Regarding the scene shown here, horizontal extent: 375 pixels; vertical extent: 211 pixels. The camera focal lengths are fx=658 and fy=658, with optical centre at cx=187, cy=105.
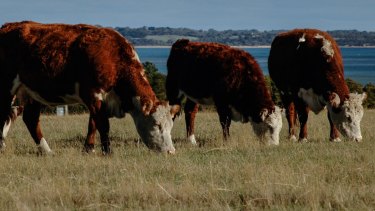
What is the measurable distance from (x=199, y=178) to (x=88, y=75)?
3.70m

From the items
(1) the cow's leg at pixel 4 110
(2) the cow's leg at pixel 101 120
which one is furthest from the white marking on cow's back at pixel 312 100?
(1) the cow's leg at pixel 4 110

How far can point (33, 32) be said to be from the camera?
12.6 meters

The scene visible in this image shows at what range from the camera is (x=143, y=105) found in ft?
38.3

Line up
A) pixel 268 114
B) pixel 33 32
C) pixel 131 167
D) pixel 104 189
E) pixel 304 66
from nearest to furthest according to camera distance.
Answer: pixel 104 189, pixel 131 167, pixel 33 32, pixel 268 114, pixel 304 66

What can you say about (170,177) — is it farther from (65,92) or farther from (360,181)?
(65,92)

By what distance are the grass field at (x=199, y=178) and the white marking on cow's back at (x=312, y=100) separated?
5.96ft

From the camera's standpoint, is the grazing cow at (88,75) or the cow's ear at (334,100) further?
the cow's ear at (334,100)

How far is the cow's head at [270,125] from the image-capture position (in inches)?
543

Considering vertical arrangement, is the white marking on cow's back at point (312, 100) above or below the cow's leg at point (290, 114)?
above

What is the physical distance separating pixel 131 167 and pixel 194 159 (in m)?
1.39

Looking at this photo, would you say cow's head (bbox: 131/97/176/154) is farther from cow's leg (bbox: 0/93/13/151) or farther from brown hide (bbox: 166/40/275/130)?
brown hide (bbox: 166/40/275/130)

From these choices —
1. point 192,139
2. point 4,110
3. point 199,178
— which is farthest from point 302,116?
point 199,178

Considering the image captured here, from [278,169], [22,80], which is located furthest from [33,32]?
[278,169]

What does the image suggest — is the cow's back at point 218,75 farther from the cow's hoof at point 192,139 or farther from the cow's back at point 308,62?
the cow's back at point 308,62
